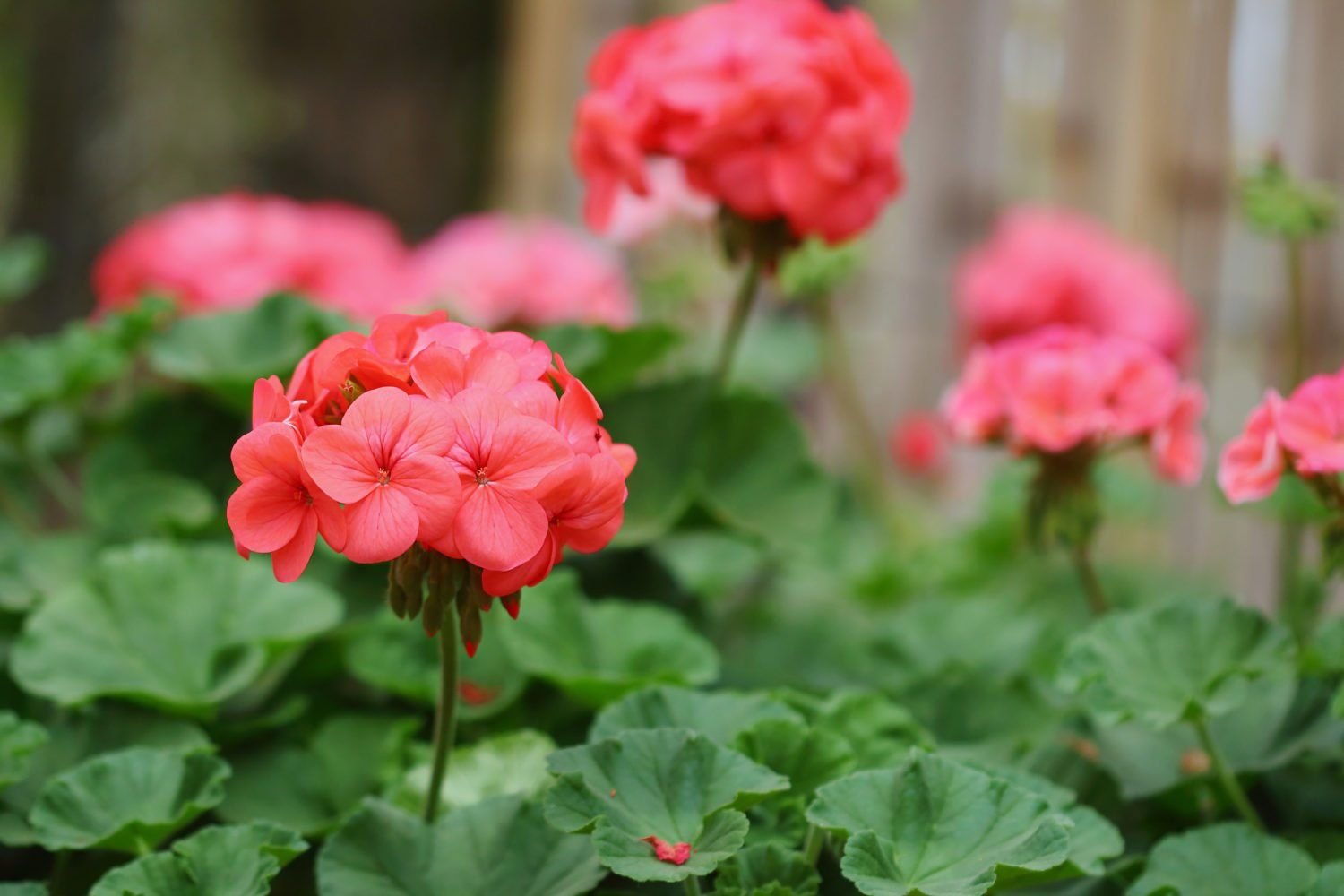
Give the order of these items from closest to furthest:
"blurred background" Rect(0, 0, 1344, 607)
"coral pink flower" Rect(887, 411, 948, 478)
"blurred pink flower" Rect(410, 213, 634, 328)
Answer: "blurred pink flower" Rect(410, 213, 634, 328) < "coral pink flower" Rect(887, 411, 948, 478) < "blurred background" Rect(0, 0, 1344, 607)

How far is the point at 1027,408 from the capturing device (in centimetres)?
109

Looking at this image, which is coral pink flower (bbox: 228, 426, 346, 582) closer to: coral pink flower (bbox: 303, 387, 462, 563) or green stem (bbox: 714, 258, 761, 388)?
coral pink flower (bbox: 303, 387, 462, 563)

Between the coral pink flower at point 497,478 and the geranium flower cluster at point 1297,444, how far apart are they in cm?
49

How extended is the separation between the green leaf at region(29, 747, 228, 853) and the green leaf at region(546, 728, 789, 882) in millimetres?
256

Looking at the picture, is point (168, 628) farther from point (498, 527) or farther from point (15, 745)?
point (498, 527)

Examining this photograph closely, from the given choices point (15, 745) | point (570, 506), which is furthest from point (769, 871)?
point (15, 745)

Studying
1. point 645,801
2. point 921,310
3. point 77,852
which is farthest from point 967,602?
point 921,310

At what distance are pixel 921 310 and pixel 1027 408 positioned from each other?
189cm

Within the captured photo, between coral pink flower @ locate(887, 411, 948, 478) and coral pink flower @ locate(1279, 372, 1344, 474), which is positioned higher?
coral pink flower @ locate(1279, 372, 1344, 474)

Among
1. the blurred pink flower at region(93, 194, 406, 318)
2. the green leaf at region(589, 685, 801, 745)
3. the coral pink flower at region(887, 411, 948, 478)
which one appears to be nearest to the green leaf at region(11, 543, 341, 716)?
the green leaf at region(589, 685, 801, 745)

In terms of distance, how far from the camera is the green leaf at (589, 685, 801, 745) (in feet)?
2.80

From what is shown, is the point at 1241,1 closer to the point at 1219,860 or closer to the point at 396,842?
the point at 1219,860

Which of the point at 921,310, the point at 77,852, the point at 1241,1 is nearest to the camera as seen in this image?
the point at 77,852

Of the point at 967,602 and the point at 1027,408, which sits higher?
the point at 1027,408
